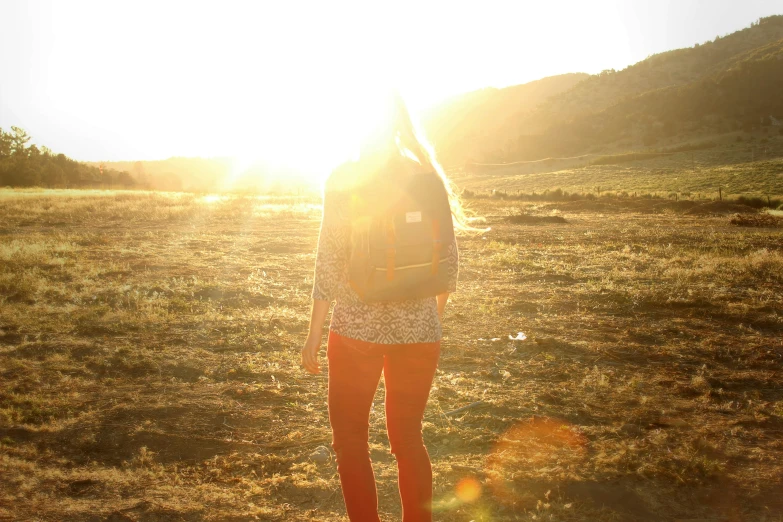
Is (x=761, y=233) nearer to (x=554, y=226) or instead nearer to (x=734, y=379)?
(x=554, y=226)

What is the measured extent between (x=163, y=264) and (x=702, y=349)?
963 centimetres

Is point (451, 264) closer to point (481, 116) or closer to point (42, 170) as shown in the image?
point (42, 170)

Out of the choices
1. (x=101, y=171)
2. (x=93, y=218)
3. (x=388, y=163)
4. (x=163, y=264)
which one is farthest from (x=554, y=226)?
(x=101, y=171)

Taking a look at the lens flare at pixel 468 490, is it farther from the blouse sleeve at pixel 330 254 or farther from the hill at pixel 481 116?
the hill at pixel 481 116

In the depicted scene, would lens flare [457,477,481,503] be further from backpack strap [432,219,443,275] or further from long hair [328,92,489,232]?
long hair [328,92,489,232]

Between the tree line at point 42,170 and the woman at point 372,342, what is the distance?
48.7 meters

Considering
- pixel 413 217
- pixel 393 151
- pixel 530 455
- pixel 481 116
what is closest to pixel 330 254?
pixel 413 217

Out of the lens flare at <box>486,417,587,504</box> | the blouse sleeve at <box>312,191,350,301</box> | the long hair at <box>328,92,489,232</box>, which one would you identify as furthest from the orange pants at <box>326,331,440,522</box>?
the lens flare at <box>486,417,587,504</box>

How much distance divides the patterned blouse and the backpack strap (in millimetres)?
146

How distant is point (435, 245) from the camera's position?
7.07ft

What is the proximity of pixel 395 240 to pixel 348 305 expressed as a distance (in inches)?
11.9

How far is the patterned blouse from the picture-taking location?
82.4 inches

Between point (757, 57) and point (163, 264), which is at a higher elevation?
point (757, 57)

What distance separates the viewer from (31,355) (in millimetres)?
5723
